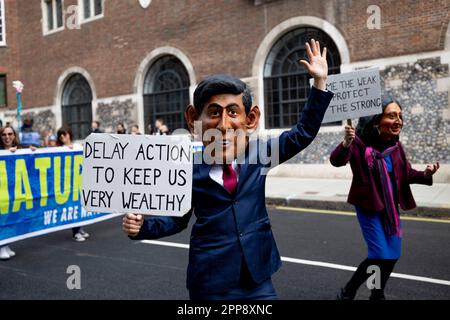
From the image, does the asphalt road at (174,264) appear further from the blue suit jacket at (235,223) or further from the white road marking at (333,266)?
the blue suit jacket at (235,223)

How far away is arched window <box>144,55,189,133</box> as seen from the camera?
16875 millimetres

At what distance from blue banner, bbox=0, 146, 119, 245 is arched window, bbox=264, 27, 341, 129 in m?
7.95

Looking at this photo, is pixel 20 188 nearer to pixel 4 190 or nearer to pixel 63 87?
pixel 4 190

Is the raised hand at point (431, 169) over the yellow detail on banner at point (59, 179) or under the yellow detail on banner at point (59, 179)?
over

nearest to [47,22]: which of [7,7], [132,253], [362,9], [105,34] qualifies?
[7,7]

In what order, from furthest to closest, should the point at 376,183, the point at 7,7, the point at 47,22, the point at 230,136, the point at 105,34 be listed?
the point at 7,7 → the point at 47,22 → the point at 105,34 → the point at 376,183 → the point at 230,136

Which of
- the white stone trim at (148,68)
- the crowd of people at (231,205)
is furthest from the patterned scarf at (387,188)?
the white stone trim at (148,68)

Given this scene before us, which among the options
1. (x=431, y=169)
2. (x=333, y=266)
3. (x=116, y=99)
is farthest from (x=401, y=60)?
(x=116, y=99)

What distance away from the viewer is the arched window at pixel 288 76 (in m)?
13.3

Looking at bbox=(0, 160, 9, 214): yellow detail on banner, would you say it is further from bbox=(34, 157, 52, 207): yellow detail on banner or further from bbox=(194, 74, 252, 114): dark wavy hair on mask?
bbox=(194, 74, 252, 114): dark wavy hair on mask

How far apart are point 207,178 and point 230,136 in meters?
0.26

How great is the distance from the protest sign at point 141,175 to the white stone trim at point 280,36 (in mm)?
11032

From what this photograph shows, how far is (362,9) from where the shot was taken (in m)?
12.0

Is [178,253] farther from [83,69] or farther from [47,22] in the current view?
[47,22]
